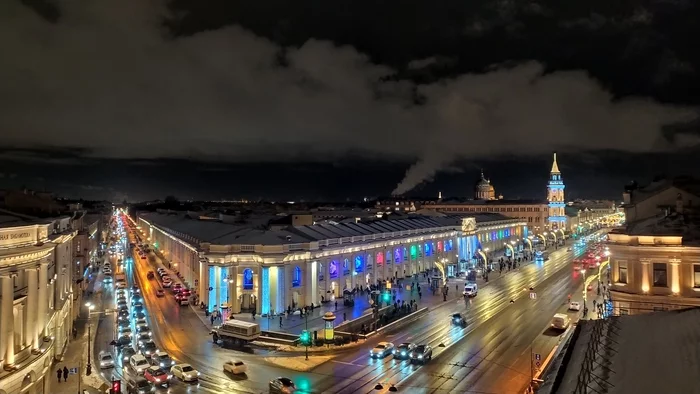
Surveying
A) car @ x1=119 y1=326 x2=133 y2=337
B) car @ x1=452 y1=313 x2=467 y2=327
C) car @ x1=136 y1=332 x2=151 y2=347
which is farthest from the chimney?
car @ x1=119 y1=326 x2=133 y2=337

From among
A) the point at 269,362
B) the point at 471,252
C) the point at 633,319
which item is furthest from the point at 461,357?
the point at 471,252

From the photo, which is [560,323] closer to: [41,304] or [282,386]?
[282,386]

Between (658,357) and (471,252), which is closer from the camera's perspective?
(658,357)

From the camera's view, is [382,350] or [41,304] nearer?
[41,304]

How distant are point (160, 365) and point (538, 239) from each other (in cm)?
11888

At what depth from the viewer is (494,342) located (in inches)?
1476

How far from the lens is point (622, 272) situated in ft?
120

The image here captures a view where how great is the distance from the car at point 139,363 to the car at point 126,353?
98.0 inches

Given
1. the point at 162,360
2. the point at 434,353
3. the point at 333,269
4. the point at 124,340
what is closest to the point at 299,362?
the point at 162,360

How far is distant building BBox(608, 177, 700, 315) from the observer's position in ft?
111

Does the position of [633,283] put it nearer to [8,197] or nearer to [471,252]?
[8,197]

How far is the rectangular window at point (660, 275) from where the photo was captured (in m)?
34.8

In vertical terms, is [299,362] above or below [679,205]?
below

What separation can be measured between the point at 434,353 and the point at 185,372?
53.5ft
